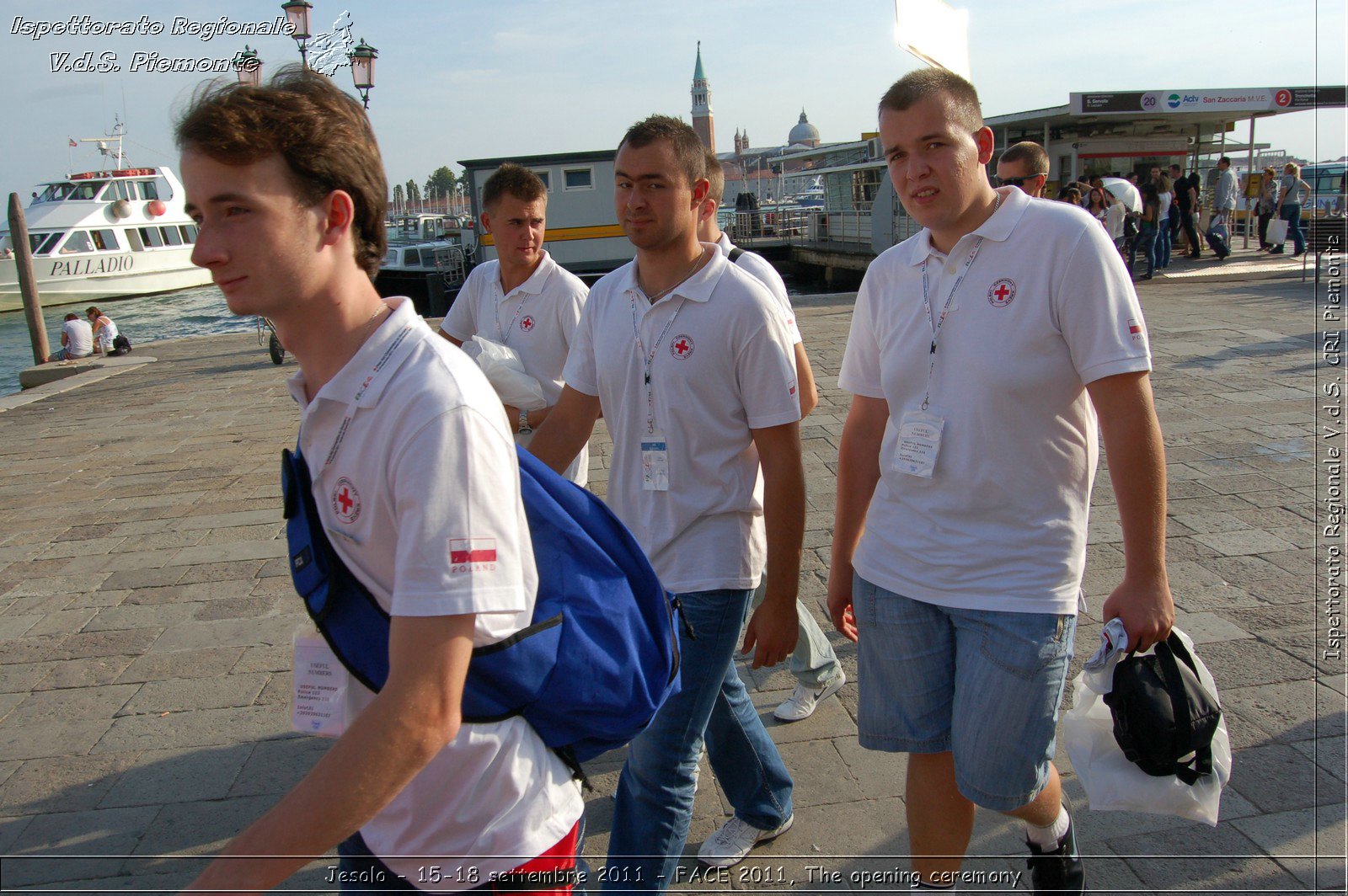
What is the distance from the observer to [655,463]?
257cm

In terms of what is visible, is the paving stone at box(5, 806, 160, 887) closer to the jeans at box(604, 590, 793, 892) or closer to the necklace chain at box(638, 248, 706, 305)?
the jeans at box(604, 590, 793, 892)

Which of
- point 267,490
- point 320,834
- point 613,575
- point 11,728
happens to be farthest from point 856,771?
point 267,490

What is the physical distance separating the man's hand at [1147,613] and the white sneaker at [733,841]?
124 centimetres

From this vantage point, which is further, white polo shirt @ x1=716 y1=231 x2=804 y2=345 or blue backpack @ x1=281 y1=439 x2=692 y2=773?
white polo shirt @ x1=716 y1=231 x2=804 y2=345

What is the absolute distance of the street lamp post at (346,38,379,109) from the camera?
13387mm

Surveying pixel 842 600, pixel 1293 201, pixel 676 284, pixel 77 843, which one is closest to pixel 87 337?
pixel 77 843

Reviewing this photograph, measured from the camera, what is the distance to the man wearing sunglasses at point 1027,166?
18.1 feet

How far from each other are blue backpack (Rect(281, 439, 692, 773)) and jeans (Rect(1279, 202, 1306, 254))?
20.1 m

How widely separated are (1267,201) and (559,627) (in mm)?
21780

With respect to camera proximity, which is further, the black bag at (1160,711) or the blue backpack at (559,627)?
the black bag at (1160,711)

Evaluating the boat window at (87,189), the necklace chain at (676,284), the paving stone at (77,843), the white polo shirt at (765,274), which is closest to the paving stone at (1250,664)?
the white polo shirt at (765,274)

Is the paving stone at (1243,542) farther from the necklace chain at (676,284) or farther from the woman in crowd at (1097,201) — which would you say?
the woman in crowd at (1097,201)

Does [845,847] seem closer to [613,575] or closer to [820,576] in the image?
[613,575]

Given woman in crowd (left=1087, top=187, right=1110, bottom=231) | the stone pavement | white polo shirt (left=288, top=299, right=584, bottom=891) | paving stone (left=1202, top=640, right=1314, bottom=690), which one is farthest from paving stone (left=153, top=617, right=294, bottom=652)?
woman in crowd (left=1087, top=187, right=1110, bottom=231)
